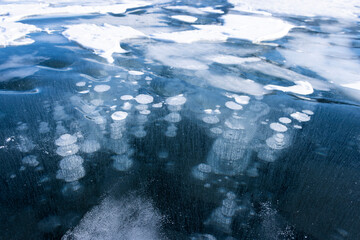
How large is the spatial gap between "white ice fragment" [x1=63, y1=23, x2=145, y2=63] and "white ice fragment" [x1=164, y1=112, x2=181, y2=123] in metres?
1.56

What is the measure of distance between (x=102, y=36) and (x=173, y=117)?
9.22 ft

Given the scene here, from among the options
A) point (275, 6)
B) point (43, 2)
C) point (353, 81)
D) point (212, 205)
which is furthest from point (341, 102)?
point (43, 2)

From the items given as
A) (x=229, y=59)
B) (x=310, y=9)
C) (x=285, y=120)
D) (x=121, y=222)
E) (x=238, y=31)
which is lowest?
(x=121, y=222)

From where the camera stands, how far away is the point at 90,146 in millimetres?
1921

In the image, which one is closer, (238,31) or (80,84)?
(80,84)

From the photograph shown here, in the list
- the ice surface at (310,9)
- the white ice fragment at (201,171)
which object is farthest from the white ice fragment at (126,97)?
the ice surface at (310,9)

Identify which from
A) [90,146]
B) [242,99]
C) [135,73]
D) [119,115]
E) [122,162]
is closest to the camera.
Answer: [122,162]

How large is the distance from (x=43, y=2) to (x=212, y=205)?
7814mm

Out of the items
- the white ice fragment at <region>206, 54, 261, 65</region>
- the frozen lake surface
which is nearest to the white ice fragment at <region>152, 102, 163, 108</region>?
the frozen lake surface

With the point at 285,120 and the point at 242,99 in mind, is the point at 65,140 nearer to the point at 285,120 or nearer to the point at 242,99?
the point at 242,99

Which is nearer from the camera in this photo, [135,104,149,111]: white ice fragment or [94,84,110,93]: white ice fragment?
[135,104,149,111]: white ice fragment

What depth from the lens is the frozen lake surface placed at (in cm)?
143

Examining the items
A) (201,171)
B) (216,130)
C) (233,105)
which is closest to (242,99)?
(233,105)

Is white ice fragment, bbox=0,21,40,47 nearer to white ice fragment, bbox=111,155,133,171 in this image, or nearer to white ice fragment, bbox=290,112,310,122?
white ice fragment, bbox=111,155,133,171
